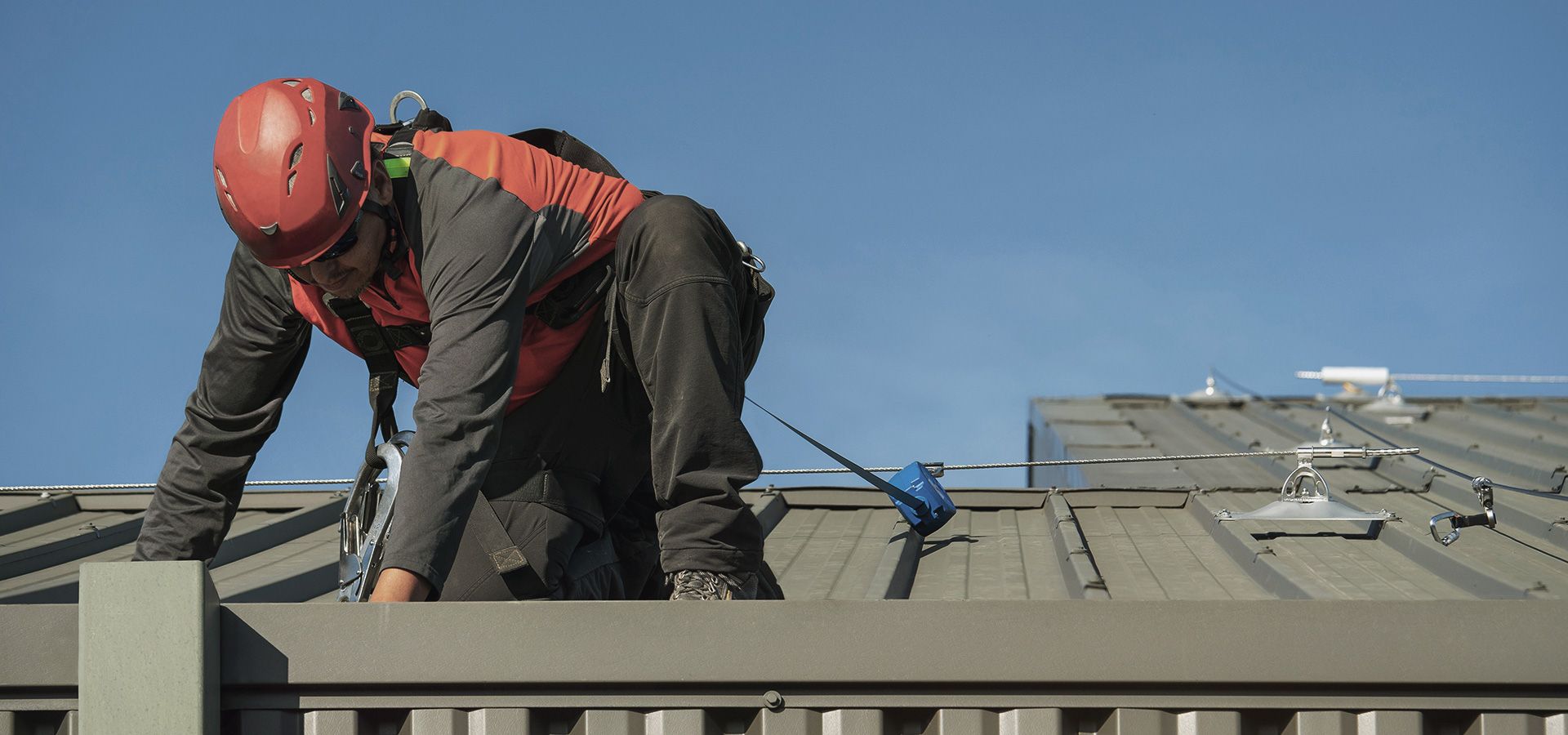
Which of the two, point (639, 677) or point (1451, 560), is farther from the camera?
point (1451, 560)

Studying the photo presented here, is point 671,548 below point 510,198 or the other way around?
below

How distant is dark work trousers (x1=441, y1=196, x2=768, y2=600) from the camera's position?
293 cm

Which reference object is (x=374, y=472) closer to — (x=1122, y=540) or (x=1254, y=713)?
(x=1254, y=713)

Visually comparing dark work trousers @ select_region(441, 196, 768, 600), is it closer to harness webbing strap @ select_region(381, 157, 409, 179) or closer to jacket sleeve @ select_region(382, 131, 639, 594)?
jacket sleeve @ select_region(382, 131, 639, 594)

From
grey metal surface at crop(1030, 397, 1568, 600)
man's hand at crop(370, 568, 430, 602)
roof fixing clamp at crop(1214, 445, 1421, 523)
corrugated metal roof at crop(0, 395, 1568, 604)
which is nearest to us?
man's hand at crop(370, 568, 430, 602)

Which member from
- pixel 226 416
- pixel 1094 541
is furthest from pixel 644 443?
pixel 1094 541

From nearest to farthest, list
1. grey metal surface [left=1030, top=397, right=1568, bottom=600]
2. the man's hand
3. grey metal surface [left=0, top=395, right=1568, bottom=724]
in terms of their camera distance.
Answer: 1. grey metal surface [left=0, top=395, right=1568, bottom=724]
2. the man's hand
3. grey metal surface [left=1030, top=397, right=1568, bottom=600]

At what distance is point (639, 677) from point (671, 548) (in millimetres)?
564

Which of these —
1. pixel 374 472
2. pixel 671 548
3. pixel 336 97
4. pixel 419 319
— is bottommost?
pixel 671 548

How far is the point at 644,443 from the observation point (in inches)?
141

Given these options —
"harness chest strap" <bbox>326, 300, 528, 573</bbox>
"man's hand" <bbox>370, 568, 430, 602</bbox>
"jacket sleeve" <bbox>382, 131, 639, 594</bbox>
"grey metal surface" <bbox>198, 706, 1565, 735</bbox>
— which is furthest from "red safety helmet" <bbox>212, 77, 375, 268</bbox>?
"grey metal surface" <bbox>198, 706, 1565, 735</bbox>

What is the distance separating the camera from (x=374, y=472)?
3307 mm

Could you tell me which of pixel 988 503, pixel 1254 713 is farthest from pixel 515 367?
pixel 988 503

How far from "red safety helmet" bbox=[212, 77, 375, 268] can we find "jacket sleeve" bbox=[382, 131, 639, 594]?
0.58 feet
